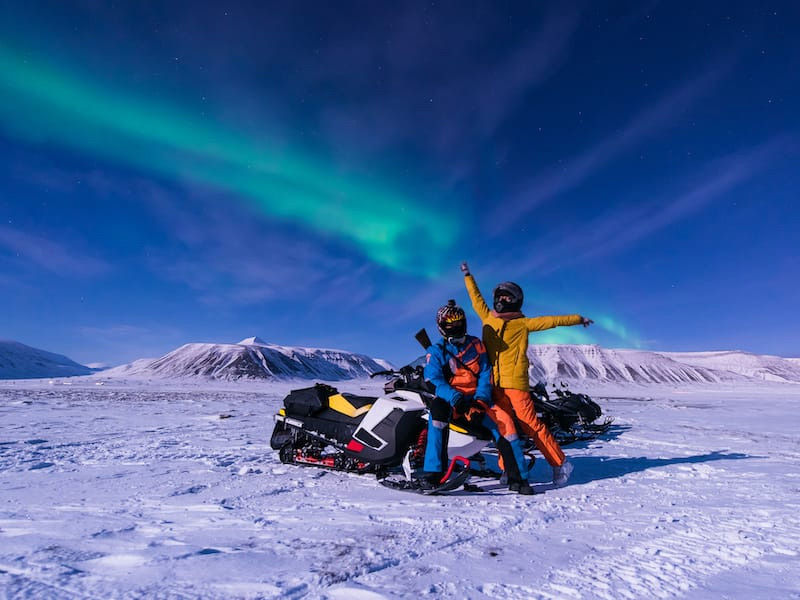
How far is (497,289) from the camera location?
5.02m

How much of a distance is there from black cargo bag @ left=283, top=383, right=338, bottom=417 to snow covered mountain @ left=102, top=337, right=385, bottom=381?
11665cm

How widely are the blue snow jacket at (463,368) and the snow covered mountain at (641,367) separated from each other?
414ft

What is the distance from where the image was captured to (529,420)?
451 centimetres

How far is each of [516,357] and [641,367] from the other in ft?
544

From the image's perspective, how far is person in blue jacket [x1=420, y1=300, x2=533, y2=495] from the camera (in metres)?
4.15

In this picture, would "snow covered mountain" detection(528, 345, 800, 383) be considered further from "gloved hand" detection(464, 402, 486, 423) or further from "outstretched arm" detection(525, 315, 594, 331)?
"gloved hand" detection(464, 402, 486, 423)

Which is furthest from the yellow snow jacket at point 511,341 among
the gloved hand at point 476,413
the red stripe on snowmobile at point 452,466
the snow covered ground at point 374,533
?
the snow covered ground at point 374,533

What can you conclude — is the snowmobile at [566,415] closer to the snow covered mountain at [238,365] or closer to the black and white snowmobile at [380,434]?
the black and white snowmobile at [380,434]

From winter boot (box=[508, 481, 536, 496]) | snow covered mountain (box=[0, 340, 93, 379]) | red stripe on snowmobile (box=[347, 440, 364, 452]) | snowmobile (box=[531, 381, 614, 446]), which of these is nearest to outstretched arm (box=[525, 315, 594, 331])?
winter boot (box=[508, 481, 536, 496])

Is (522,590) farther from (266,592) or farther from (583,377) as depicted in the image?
(583,377)

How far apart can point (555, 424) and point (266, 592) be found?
7.63 metres

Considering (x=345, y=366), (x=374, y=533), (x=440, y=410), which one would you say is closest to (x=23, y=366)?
(x=345, y=366)

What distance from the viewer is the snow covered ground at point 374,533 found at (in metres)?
2.15

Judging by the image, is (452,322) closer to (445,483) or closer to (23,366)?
(445,483)
